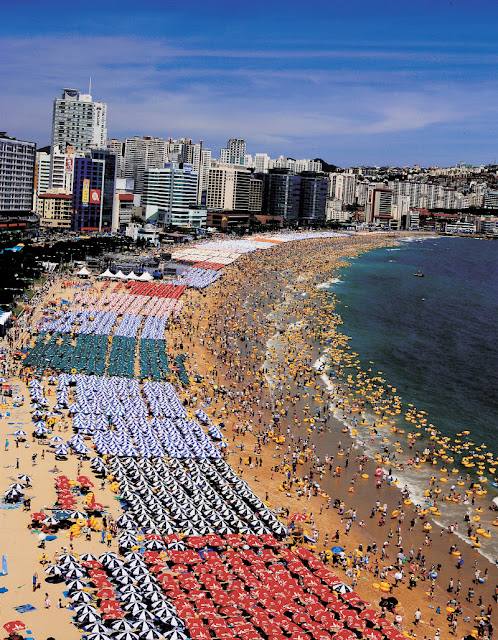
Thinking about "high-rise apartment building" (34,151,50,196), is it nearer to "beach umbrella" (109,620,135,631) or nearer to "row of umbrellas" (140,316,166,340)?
"row of umbrellas" (140,316,166,340)

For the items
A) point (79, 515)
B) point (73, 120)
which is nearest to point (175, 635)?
point (79, 515)

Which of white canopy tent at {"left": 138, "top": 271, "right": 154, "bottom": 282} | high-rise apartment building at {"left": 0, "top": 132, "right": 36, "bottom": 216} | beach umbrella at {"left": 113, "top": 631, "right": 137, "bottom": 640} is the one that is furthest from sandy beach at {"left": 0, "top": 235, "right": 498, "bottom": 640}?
high-rise apartment building at {"left": 0, "top": 132, "right": 36, "bottom": 216}

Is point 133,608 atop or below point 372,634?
atop

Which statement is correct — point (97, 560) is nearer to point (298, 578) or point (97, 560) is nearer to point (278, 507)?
point (298, 578)

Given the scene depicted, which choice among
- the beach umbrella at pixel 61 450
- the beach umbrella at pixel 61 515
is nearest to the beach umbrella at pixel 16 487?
the beach umbrella at pixel 61 515

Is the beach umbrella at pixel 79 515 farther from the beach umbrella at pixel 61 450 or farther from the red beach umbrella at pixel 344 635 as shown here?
the red beach umbrella at pixel 344 635

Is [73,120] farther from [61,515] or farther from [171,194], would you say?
[61,515]

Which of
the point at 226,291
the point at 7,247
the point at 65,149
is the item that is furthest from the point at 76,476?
the point at 65,149
